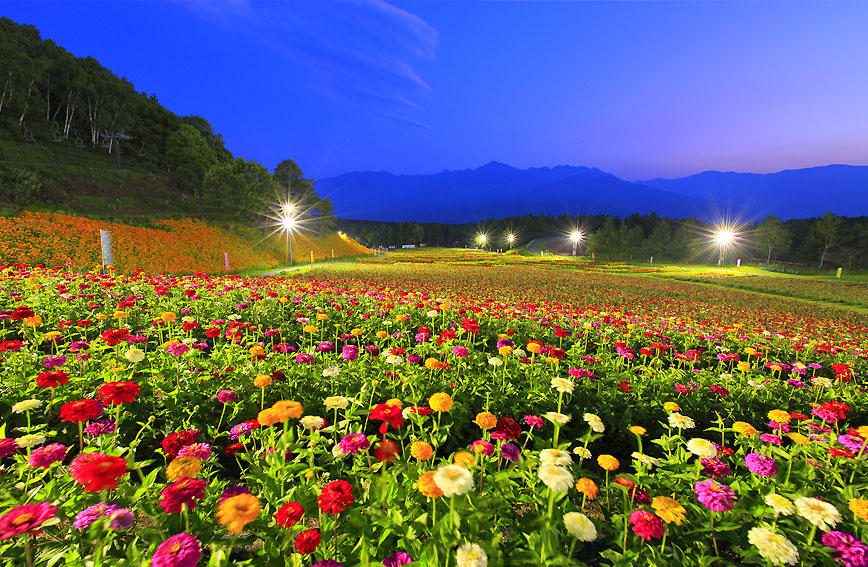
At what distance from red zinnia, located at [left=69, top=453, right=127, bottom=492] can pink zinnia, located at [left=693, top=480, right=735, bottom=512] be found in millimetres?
2615

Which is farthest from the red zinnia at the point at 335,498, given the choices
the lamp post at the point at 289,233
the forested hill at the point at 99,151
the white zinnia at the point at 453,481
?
the forested hill at the point at 99,151

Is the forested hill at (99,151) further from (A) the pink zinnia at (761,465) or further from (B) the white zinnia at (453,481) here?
(A) the pink zinnia at (761,465)

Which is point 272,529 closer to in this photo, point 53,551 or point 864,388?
point 53,551

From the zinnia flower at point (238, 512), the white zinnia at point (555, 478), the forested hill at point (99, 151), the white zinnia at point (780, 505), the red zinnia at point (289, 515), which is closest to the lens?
the zinnia flower at point (238, 512)

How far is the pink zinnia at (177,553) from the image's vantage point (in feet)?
3.65

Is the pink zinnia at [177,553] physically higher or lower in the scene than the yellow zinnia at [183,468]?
higher

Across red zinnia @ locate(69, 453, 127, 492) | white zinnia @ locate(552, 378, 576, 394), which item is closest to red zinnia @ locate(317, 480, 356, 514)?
red zinnia @ locate(69, 453, 127, 492)

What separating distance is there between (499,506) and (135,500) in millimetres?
1708

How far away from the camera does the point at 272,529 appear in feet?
5.30

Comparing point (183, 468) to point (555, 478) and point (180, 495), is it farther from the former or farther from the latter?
point (555, 478)

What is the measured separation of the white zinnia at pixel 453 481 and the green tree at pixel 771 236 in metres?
84.8

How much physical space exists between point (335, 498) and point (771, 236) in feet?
282

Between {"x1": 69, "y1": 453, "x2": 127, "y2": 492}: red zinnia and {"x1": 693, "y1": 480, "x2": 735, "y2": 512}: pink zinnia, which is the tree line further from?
{"x1": 69, "y1": 453, "x2": 127, "y2": 492}: red zinnia

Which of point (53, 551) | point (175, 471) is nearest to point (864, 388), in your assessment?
point (175, 471)
